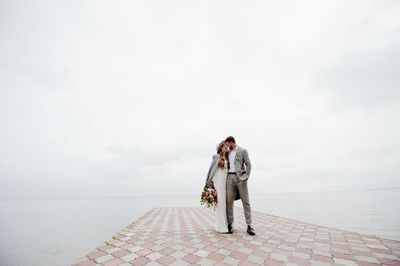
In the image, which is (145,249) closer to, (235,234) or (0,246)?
(235,234)

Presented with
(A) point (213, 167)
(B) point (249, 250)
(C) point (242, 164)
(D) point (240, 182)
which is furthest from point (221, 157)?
(B) point (249, 250)

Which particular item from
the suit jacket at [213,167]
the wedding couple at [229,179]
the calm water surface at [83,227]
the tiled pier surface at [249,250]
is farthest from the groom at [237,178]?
the calm water surface at [83,227]

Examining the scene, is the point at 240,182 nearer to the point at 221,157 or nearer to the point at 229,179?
the point at 229,179

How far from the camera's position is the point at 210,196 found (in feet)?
17.8

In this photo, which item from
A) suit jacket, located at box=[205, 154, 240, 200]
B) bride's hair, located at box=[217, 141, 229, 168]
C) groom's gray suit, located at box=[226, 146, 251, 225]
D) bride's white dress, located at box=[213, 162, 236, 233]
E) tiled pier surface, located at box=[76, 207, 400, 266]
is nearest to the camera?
tiled pier surface, located at box=[76, 207, 400, 266]

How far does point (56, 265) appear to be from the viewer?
27.0 ft

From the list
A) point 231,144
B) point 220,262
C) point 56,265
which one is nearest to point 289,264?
point 220,262

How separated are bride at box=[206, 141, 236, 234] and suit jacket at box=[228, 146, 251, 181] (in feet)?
1.01

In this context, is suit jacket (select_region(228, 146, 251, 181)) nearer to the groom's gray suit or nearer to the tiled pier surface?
the groom's gray suit

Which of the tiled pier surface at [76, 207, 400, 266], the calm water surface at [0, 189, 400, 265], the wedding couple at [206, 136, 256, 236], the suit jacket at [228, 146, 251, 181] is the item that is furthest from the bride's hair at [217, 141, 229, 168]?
the calm water surface at [0, 189, 400, 265]

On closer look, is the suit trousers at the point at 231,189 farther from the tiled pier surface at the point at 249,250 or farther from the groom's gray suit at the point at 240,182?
the tiled pier surface at the point at 249,250

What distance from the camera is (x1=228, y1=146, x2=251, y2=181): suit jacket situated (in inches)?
196

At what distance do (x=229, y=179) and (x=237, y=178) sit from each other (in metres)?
0.20

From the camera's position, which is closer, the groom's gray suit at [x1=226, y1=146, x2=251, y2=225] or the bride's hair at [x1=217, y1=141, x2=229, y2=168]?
the groom's gray suit at [x1=226, y1=146, x2=251, y2=225]
